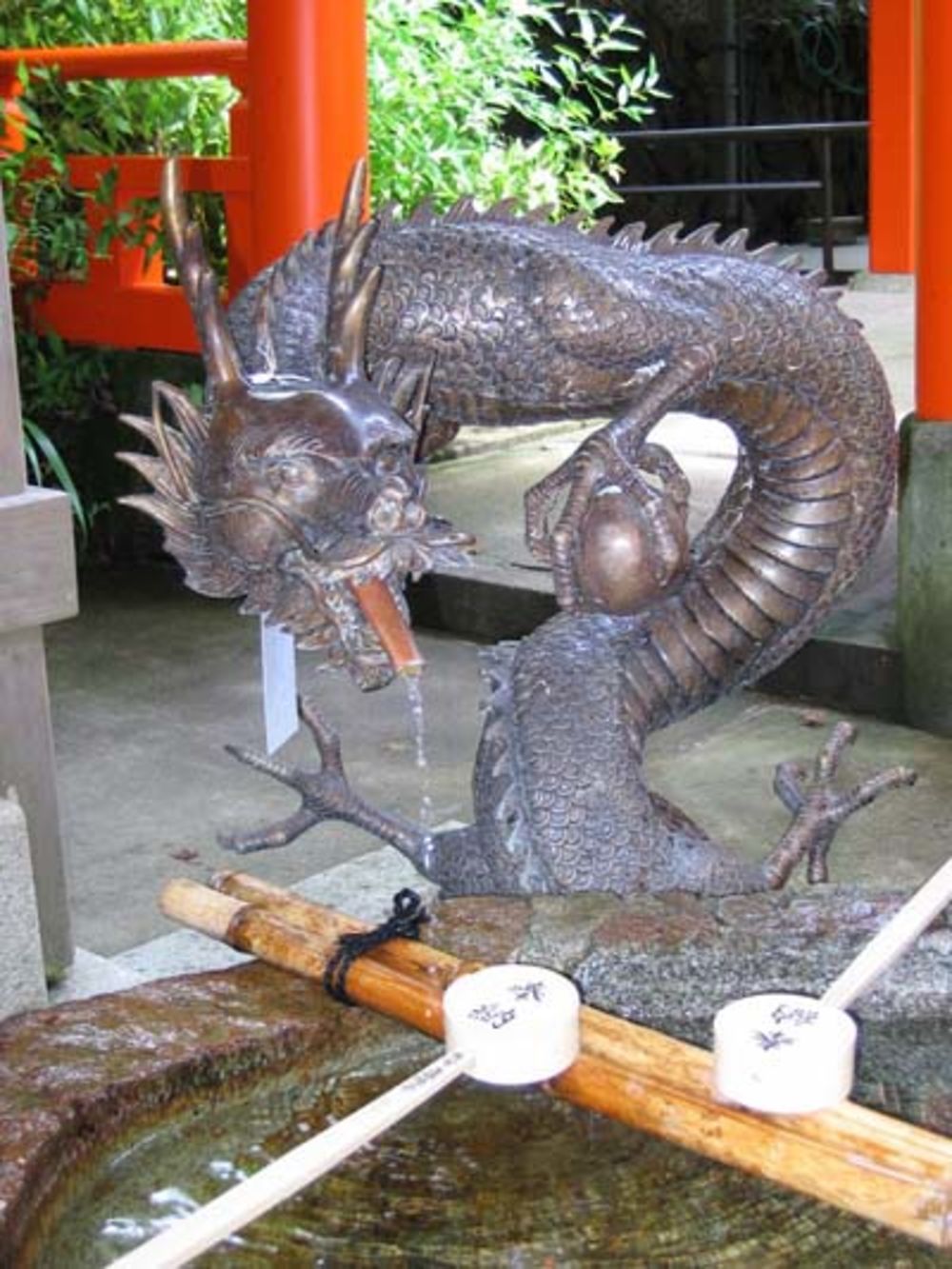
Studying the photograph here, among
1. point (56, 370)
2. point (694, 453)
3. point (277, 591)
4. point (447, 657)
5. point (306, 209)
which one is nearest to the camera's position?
point (277, 591)

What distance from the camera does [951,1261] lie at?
1.48 m

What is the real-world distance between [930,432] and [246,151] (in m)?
2.38

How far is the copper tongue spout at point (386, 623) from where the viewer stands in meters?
1.81

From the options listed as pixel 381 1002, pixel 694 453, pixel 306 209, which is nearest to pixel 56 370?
pixel 306 209

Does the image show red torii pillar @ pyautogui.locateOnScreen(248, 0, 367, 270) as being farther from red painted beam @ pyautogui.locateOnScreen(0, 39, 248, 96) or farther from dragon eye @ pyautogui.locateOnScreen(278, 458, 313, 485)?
dragon eye @ pyautogui.locateOnScreen(278, 458, 313, 485)

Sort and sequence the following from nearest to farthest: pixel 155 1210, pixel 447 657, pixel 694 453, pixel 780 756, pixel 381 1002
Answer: pixel 155 1210 → pixel 381 1002 → pixel 780 756 → pixel 447 657 → pixel 694 453

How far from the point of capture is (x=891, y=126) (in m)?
8.39

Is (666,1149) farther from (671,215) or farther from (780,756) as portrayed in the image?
(671,215)

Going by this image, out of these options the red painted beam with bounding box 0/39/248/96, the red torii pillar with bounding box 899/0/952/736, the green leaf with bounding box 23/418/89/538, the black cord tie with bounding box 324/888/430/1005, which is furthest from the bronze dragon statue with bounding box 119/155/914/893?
the red painted beam with bounding box 0/39/248/96

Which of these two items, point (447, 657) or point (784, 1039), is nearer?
point (784, 1039)

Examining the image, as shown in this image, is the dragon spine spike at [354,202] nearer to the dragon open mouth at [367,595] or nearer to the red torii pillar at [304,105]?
the dragon open mouth at [367,595]

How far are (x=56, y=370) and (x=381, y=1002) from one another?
15.7 ft

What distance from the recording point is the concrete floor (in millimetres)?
3711

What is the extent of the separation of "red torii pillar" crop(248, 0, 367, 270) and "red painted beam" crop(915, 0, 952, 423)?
144 cm
